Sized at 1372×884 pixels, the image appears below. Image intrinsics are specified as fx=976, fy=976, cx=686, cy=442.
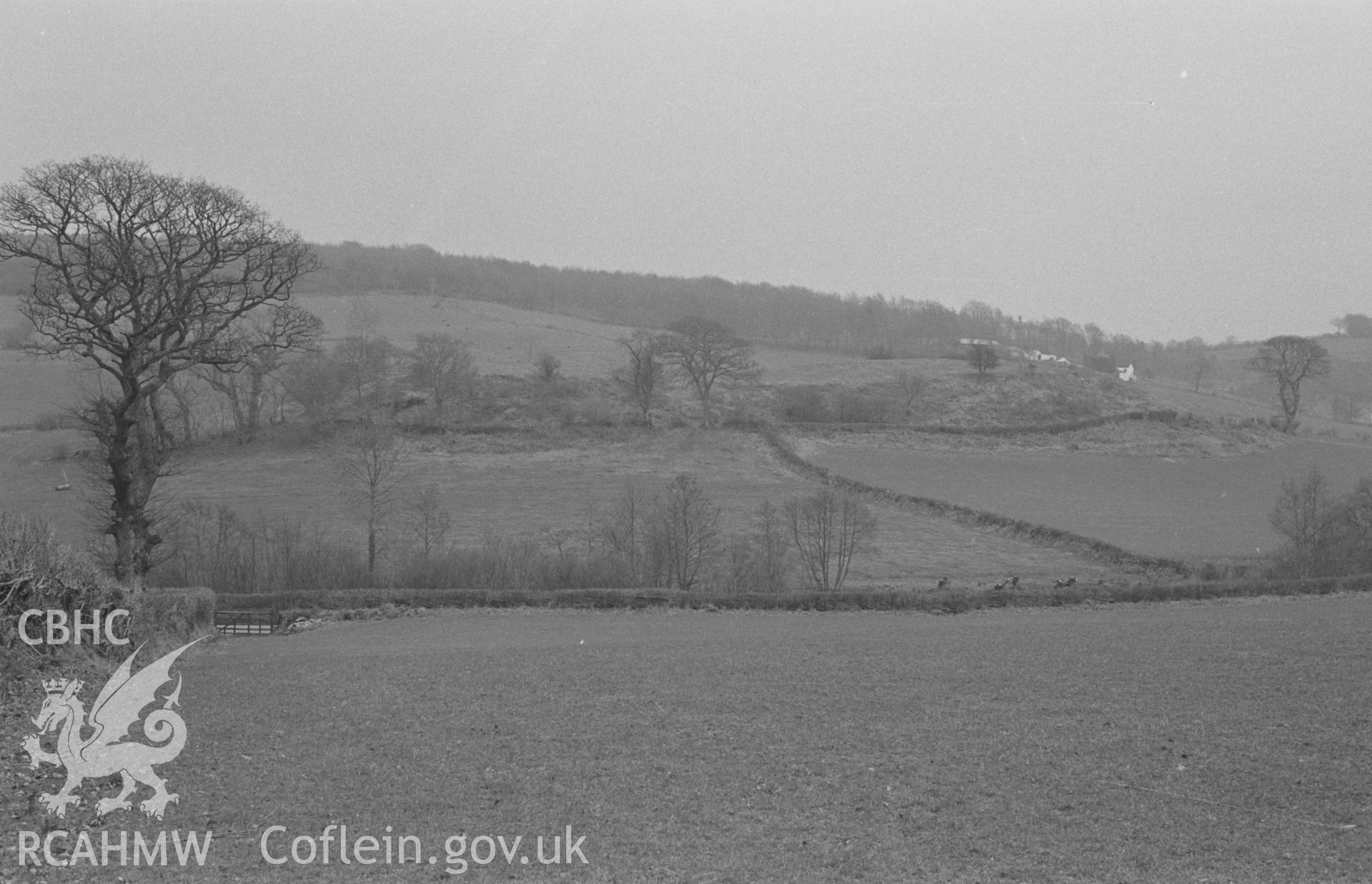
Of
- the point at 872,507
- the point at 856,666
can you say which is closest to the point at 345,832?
the point at 856,666

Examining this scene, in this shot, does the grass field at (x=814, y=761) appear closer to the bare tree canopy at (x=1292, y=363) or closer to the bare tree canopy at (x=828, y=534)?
the bare tree canopy at (x=828, y=534)

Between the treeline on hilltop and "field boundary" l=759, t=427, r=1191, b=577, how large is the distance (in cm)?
6407

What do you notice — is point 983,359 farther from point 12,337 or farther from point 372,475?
point 12,337

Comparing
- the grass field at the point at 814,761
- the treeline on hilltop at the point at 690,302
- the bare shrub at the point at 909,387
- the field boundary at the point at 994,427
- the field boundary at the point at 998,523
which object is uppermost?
the treeline on hilltop at the point at 690,302

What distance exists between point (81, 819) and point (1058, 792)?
9019 millimetres

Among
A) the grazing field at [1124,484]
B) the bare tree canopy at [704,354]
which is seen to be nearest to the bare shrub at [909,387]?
the bare tree canopy at [704,354]

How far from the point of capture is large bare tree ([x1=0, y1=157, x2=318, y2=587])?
23.6m

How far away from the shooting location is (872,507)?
192 ft

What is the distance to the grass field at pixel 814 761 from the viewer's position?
8.13 m

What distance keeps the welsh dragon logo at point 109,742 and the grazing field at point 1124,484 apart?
42.0m

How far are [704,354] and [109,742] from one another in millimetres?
78063

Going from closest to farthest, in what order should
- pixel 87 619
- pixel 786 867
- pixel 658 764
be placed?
pixel 786 867 < pixel 658 764 < pixel 87 619

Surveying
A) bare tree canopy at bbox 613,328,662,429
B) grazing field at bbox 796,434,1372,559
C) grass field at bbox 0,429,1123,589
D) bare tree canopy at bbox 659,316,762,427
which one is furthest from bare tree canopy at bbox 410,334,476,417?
grazing field at bbox 796,434,1372,559

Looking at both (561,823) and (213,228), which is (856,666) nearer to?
Result: (561,823)
